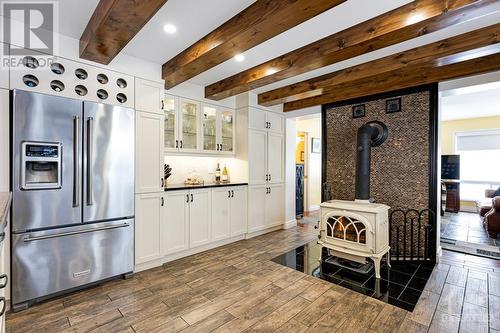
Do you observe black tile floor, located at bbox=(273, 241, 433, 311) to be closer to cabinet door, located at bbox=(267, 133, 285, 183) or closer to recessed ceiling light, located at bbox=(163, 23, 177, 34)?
cabinet door, located at bbox=(267, 133, 285, 183)

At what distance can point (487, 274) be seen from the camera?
9.35 ft

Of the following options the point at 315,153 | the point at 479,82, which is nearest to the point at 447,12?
the point at 479,82

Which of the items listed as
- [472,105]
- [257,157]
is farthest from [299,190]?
[472,105]

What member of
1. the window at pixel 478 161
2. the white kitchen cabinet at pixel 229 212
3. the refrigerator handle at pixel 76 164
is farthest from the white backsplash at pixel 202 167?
the window at pixel 478 161

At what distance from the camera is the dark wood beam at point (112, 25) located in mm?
1721

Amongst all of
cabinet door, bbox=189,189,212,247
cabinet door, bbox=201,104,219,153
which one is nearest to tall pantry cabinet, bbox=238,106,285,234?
cabinet door, bbox=201,104,219,153

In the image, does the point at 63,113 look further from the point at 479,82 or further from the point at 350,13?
the point at 479,82

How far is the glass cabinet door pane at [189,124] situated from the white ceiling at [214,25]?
0.88 m

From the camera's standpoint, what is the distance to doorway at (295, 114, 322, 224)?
20.1 ft

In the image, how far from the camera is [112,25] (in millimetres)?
1936

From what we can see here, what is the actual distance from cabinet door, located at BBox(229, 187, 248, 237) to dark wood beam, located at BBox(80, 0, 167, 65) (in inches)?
100

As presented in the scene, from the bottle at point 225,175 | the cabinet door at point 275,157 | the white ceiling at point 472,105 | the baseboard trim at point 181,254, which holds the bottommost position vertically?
the baseboard trim at point 181,254

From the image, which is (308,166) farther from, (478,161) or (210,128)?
(478,161)

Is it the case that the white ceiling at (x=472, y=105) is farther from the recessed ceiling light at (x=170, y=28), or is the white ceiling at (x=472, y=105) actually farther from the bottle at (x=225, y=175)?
the recessed ceiling light at (x=170, y=28)
